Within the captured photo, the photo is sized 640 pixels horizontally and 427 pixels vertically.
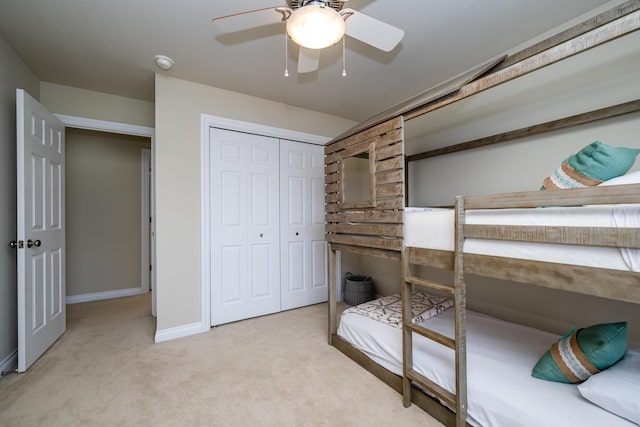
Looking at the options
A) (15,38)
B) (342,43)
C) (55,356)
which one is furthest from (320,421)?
(15,38)

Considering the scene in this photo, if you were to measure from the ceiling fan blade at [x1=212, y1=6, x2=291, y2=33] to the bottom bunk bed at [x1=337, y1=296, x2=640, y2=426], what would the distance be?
82.0 inches

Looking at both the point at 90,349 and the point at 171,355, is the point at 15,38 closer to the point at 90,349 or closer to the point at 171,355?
the point at 90,349

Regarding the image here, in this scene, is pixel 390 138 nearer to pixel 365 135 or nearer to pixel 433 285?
pixel 365 135

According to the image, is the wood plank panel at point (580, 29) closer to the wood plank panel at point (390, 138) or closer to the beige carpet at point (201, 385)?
the wood plank panel at point (390, 138)

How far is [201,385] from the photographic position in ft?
6.00

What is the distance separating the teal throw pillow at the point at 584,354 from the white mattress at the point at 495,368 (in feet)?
0.16

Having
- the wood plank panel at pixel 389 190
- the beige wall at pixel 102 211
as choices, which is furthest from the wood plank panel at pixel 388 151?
the beige wall at pixel 102 211

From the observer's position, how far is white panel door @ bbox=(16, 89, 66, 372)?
196cm

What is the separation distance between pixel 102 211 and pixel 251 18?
148 inches

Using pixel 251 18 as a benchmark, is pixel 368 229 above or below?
below

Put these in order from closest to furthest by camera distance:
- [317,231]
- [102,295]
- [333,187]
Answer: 1. [333,187]
2. [317,231]
3. [102,295]

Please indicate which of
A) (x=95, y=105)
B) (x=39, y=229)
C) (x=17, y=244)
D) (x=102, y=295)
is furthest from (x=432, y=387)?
(x=102, y=295)

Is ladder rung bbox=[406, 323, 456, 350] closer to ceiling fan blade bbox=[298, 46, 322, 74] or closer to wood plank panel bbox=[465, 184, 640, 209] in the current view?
wood plank panel bbox=[465, 184, 640, 209]

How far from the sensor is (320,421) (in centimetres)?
150
